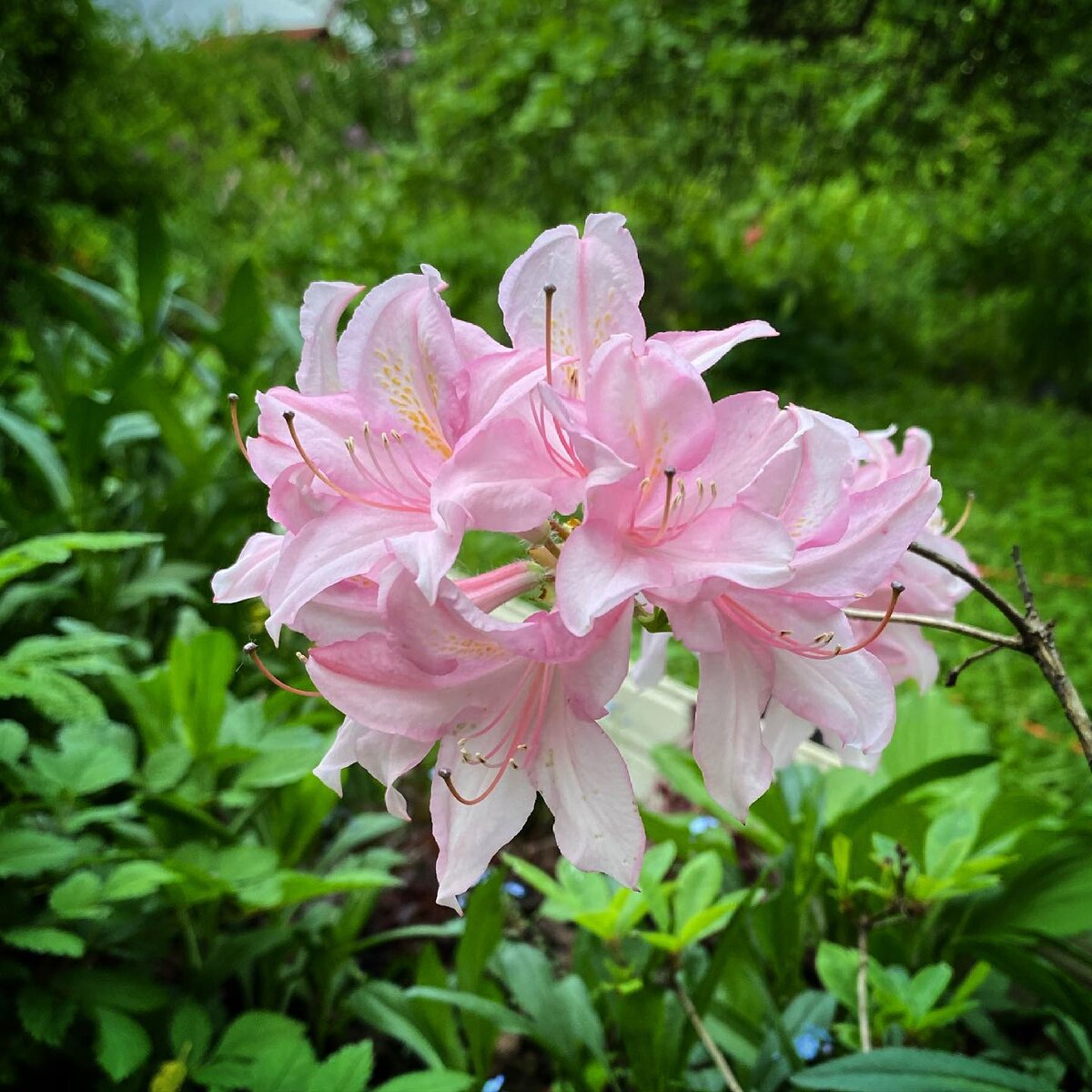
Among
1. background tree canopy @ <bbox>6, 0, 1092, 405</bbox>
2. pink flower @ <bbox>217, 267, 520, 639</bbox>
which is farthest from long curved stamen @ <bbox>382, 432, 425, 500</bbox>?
background tree canopy @ <bbox>6, 0, 1092, 405</bbox>

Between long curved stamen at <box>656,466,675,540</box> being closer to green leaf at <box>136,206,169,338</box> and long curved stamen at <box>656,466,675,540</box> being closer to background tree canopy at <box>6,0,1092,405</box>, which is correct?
green leaf at <box>136,206,169,338</box>

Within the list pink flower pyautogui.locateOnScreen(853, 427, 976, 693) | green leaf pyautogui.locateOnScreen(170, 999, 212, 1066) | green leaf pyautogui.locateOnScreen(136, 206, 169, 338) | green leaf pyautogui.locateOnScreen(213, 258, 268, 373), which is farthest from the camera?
green leaf pyautogui.locateOnScreen(213, 258, 268, 373)

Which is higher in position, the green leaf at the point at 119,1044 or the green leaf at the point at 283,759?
the green leaf at the point at 283,759

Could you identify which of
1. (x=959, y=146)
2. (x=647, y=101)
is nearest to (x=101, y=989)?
(x=647, y=101)

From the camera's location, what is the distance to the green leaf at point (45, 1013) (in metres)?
0.89

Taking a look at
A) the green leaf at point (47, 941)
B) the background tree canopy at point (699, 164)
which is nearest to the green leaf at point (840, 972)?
the green leaf at point (47, 941)

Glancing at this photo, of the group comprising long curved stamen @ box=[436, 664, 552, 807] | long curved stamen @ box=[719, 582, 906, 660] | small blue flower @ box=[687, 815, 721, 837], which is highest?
long curved stamen @ box=[719, 582, 906, 660]

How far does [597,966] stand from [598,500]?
890mm

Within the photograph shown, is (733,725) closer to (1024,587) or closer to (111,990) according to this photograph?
(1024,587)

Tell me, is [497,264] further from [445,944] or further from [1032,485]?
[445,944]

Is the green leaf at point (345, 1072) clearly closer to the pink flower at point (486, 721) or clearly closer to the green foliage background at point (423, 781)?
the green foliage background at point (423, 781)

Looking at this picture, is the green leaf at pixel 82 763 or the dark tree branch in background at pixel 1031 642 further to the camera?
the green leaf at pixel 82 763

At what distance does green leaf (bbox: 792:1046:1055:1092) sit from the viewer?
0.80 metres

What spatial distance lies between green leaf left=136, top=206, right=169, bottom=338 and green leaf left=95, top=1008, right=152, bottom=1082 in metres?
1.36
